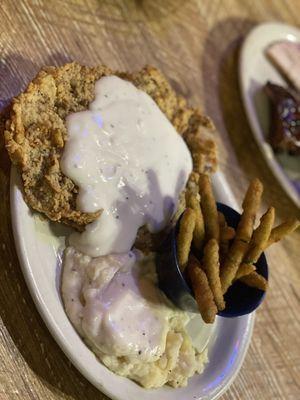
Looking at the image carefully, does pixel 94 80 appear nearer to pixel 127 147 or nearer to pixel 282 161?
pixel 127 147

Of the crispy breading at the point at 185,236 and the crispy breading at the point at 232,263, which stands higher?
the crispy breading at the point at 185,236

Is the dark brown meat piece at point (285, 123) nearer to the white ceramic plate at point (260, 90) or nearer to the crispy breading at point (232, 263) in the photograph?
the white ceramic plate at point (260, 90)

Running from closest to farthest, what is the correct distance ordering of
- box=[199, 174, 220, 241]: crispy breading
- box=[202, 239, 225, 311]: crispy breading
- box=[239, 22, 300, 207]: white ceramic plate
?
box=[202, 239, 225, 311]: crispy breading < box=[199, 174, 220, 241]: crispy breading < box=[239, 22, 300, 207]: white ceramic plate

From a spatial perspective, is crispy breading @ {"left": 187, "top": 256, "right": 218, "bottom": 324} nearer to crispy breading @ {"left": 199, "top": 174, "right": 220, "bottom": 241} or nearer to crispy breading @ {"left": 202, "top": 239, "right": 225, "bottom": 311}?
crispy breading @ {"left": 202, "top": 239, "right": 225, "bottom": 311}

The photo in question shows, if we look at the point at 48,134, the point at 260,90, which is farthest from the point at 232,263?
the point at 260,90

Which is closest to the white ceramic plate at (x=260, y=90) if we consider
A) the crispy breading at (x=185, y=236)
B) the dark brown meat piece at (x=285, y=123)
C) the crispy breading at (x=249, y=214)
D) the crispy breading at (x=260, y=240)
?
the dark brown meat piece at (x=285, y=123)

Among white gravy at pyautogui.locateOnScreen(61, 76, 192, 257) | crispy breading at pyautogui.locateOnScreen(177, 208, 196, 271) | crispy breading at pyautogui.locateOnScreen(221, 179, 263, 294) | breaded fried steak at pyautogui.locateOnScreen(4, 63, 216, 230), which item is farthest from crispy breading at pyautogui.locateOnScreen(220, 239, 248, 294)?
breaded fried steak at pyautogui.locateOnScreen(4, 63, 216, 230)
